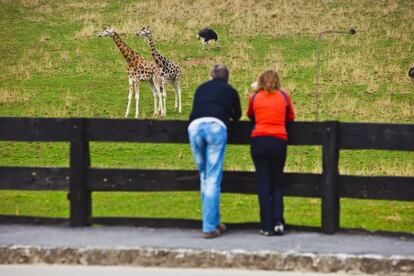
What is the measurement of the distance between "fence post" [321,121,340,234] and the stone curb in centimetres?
132

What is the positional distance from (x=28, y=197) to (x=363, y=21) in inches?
1191

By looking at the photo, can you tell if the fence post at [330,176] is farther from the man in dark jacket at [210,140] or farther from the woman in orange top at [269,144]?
the man in dark jacket at [210,140]

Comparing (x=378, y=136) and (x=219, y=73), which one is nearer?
(x=378, y=136)

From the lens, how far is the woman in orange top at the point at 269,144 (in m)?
11.5

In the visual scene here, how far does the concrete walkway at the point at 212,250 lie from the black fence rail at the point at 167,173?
0.42m

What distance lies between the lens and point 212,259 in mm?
10555

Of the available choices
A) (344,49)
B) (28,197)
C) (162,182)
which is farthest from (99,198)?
(344,49)

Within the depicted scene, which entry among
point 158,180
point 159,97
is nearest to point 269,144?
point 158,180

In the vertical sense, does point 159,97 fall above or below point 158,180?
above

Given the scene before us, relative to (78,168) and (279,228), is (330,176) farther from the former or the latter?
(78,168)

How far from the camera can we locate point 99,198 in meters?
16.7

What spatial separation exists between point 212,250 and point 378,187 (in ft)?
7.25

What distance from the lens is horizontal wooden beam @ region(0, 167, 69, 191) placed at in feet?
39.9

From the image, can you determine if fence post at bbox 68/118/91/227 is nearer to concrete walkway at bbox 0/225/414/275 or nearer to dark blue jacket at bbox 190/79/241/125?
concrete walkway at bbox 0/225/414/275
